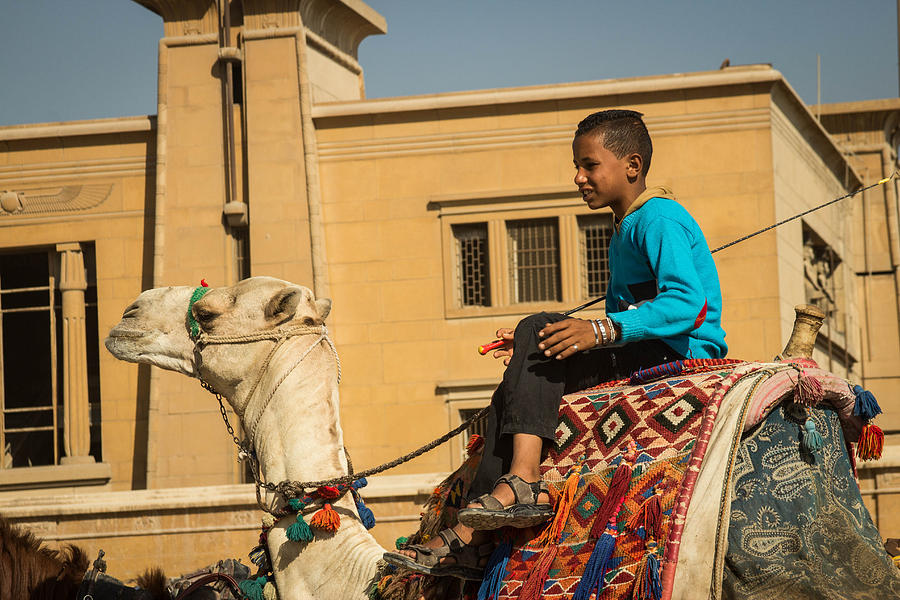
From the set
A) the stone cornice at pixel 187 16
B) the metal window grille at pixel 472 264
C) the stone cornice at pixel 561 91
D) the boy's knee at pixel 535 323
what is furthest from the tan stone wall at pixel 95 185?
the boy's knee at pixel 535 323

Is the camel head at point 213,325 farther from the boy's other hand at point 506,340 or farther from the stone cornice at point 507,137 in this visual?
the stone cornice at point 507,137

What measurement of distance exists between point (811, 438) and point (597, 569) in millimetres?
949

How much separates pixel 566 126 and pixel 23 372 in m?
10.7

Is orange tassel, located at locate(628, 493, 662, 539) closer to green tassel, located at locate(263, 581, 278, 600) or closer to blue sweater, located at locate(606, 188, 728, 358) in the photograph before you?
blue sweater, located at locate(606, 188, 728, 358)

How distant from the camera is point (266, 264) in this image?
64.3 feet

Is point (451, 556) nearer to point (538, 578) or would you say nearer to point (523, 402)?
point (538, 578)

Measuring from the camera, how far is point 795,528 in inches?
159

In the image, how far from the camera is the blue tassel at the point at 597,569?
13.1ft

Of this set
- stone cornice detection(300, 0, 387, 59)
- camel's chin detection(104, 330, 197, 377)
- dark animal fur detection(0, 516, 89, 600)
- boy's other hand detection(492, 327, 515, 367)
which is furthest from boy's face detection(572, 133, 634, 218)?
stone cornice detection(300, 0, 387, 59)

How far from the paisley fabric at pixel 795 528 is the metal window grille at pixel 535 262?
15.6 meters

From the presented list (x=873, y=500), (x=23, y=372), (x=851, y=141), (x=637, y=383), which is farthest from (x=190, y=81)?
(x=637, y=383)

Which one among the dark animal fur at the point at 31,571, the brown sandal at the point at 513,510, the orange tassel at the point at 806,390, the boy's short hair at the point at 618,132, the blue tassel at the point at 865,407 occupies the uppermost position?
the boy's short hair at the point at 618,132

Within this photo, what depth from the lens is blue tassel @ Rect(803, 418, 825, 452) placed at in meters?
4.25

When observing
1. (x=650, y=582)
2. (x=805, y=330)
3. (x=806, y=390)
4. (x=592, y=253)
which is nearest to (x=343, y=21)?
(x=592, y=253)
